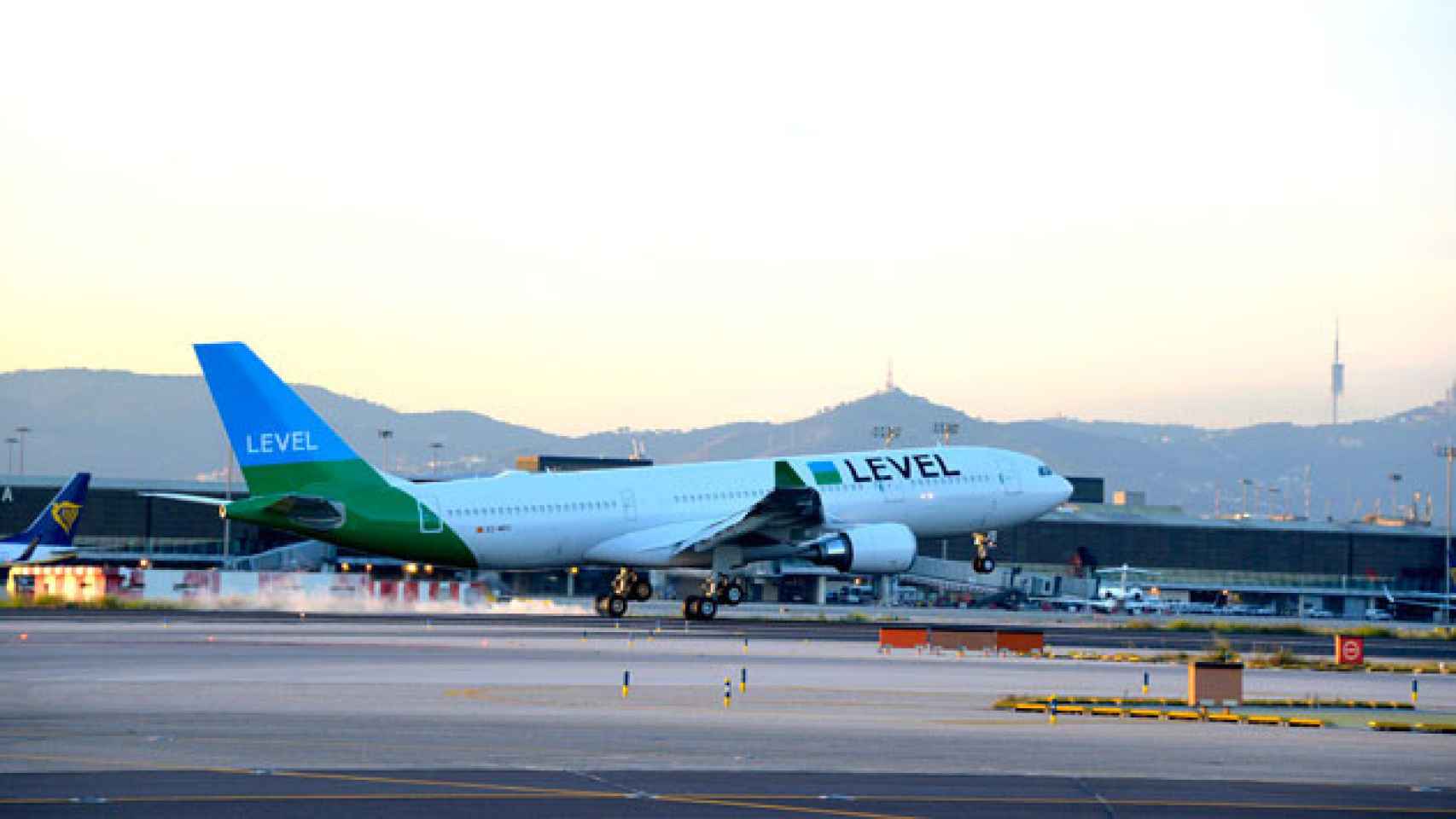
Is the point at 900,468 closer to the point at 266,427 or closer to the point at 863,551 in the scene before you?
the point at 863,551

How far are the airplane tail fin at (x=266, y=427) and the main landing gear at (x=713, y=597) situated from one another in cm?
1284

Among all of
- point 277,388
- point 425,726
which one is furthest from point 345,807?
point 277,388

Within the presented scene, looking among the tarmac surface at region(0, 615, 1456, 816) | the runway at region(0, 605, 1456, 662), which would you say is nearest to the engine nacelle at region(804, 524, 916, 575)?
the runway at region(0, 605, 1456, 662)

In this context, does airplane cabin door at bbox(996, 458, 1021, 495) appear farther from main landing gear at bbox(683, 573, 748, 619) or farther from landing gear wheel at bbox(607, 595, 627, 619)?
landing gear wheel at bbox(607, 595, 627, 619)

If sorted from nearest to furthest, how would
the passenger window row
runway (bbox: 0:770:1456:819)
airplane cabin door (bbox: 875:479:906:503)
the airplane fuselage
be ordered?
runway (bbox: 0:770:1456:819), the passenger window row, the airplane fuselage, airplane cabin door (bbox: 875:479:906:503)

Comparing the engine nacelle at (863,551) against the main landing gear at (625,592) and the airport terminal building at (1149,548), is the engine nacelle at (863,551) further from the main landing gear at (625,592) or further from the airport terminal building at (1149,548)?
the airport terminal building at (1149,548)

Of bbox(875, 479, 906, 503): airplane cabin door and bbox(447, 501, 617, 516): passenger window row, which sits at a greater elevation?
bbox(875, 479, 906, 503): airplane cabin door

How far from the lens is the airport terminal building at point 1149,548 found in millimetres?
145250

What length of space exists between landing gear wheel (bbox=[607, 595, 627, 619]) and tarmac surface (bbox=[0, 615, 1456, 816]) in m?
24.0

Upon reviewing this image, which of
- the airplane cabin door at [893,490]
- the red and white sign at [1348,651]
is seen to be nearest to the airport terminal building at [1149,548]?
the airplane cabin door at [893,490]

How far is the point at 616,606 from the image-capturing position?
239 feet

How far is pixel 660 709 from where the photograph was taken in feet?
109

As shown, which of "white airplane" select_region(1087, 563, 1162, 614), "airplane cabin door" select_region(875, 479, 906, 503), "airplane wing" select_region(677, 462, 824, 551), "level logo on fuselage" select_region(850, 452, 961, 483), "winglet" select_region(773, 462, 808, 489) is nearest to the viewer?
"airplane wing" select_region(677, 462, 824, 551)

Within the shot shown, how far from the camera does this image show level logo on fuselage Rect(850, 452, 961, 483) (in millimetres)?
75250
